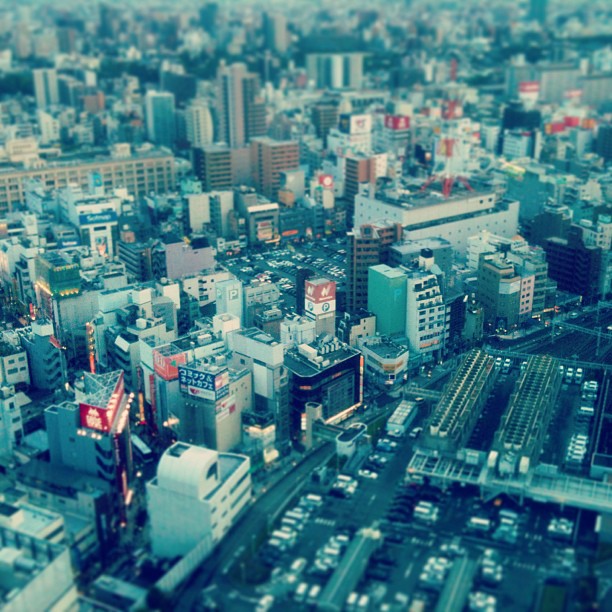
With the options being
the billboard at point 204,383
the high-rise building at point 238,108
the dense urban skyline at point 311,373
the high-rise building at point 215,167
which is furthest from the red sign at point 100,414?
the high-rise building at point 238,108

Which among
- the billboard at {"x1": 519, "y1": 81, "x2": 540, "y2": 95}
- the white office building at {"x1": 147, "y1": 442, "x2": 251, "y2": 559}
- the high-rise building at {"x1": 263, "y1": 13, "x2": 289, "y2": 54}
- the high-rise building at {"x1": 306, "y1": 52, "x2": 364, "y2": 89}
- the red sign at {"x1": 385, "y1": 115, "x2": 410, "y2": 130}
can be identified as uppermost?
the high-rise building at {"x1": 263, "y1": 13, "x2": 289, "y2": 54}

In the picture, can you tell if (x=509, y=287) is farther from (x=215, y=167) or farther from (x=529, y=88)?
(x=529, y=88)

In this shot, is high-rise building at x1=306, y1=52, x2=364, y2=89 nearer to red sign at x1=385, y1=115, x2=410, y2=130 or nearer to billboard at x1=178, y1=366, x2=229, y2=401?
red sign at x1=385, y1=115, x2=410, y2=130

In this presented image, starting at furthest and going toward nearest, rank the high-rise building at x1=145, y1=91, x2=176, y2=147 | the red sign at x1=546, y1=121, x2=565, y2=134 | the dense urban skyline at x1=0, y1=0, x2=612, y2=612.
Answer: the high-rise building at x1=145, y1=91, x2=176, y2=147 < the red sign at x1=546, y1=121, x2=565, y2=134 < the dense urban skyline at x1=0, y1=0, x2=612, y2=612

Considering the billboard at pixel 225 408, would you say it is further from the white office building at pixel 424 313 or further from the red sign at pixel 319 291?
the white office building at pixel 424 313

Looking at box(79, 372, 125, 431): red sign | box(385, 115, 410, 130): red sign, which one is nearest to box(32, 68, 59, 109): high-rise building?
box(385, 115, 410, 130): red sign

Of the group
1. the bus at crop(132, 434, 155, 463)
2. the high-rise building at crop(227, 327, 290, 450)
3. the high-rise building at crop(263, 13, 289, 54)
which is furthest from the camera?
the high-rise building at crop(263, 13, 289, 54)

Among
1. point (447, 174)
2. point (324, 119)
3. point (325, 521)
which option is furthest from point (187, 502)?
point (324, 119)
